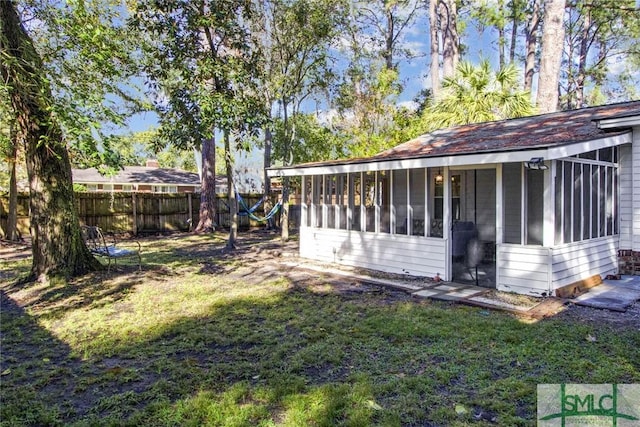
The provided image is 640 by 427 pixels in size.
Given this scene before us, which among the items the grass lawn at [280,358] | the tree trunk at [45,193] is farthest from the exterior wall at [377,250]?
the tree trunk at [45,193]

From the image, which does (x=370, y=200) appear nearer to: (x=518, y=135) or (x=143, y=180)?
(x=518, y=135)

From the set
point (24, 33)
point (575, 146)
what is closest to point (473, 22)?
point (575, 146)

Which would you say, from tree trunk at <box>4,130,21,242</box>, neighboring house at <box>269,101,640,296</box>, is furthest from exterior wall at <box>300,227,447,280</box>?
tree trunk at <box>4,130,21,242</box>

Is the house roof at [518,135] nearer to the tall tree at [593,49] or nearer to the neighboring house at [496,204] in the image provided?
the neighboring house at [496,204]

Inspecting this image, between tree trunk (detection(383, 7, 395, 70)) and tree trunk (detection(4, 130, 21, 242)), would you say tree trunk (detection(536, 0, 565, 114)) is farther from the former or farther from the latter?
tree trunk (detection(4, 130, 21, 242))

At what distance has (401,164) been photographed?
6988mm

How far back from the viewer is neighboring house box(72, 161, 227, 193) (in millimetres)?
22672

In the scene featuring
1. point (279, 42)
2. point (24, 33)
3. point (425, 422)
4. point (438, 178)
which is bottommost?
point (425, 422)

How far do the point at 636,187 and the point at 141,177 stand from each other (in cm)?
2263

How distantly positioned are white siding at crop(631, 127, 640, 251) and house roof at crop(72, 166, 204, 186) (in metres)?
21.3

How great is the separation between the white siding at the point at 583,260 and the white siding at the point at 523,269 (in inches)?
5.1

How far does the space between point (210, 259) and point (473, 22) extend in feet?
58.7

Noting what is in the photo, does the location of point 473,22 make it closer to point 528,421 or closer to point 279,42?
point 279,42

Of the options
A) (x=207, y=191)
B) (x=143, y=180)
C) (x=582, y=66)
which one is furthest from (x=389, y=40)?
(x=143, y=180)
